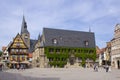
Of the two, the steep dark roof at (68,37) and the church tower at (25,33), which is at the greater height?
the church tower at (25,33)

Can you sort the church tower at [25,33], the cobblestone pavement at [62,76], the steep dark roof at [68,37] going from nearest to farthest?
the cobblestone pavement at [62,76]
the steep dark roof at [68,37]
the church tower at [25,33]

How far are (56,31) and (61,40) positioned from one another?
3590 mm

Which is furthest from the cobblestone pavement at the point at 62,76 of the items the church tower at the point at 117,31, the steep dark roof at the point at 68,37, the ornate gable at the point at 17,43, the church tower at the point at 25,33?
the church tower at the point at 25,33

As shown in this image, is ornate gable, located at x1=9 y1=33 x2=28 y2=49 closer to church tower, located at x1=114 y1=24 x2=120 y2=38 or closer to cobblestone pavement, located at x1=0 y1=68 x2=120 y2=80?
church tower, located at x1=114 y1=24 x2=120 y2=38

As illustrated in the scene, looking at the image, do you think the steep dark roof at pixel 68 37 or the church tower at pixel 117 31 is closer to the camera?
the church tower at pixel 117 31

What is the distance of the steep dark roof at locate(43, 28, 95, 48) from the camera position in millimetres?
81294

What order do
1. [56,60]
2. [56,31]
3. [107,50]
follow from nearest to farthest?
[56,60], [56,31], [107,50]

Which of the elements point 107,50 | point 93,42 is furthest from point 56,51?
point 107,50

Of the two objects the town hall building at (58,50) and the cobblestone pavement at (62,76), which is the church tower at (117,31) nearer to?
the town hall building at (58,50)

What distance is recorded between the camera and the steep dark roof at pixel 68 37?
3201 inches

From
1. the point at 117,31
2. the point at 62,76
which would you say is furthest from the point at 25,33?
the point at 62,76

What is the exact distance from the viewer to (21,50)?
83312 millimetres

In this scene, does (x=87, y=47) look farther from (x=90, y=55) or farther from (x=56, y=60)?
(x=56, y=60)

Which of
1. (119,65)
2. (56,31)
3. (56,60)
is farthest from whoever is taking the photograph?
(56,31)
